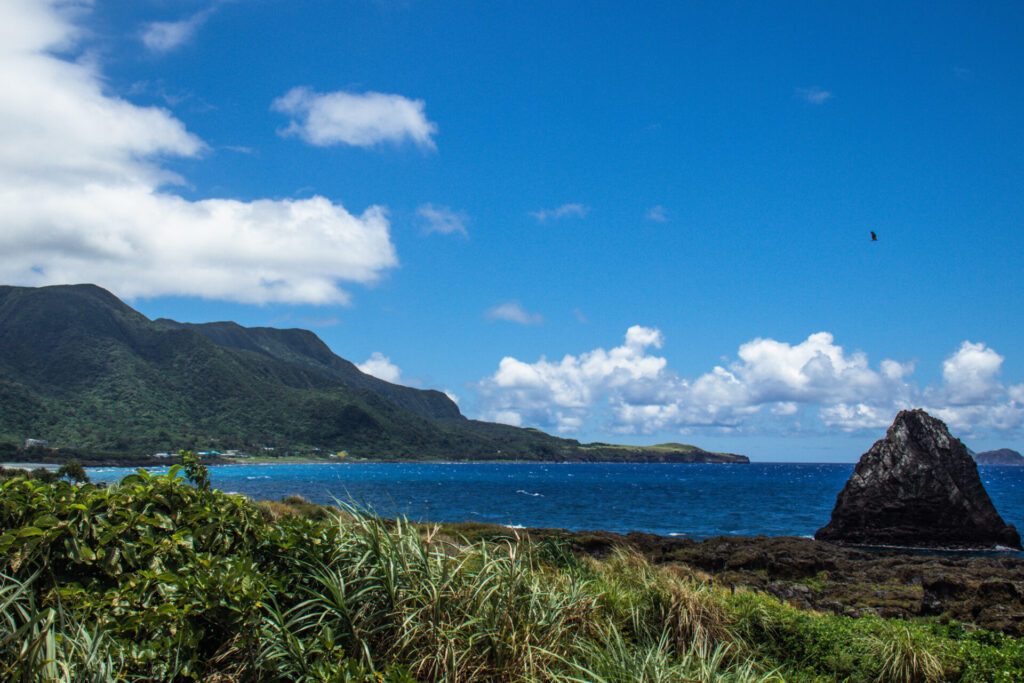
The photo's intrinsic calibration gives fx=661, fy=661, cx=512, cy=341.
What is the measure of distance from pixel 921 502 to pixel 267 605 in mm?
44574

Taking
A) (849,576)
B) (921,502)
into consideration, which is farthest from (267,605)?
(921,502)

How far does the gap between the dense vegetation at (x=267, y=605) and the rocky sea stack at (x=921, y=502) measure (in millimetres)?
37308

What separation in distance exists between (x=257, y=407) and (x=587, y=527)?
497ft

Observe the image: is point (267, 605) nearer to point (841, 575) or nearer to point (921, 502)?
point (841, 575)

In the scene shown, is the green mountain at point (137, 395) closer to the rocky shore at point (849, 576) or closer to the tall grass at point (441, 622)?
the rocky shore at point (849, 576)

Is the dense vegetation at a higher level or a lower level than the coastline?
higher

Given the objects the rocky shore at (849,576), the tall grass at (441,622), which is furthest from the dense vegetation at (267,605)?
the rocky shore at (849,576)

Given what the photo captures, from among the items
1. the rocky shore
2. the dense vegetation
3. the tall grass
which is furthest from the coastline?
the dense vegetation

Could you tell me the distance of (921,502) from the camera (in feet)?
131

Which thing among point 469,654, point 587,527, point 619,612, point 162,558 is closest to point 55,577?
point 162,558

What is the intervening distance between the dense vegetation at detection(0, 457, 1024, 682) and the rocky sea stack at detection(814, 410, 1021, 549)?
37.3 metres

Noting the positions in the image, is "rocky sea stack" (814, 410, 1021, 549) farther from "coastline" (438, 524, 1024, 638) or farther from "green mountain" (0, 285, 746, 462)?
"green mountain" (0, 285, 746, 462)

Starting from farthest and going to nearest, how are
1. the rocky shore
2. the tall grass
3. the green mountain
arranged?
the green mountain < the rocky shore < the tall grass

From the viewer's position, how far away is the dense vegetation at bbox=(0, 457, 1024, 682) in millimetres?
4254
